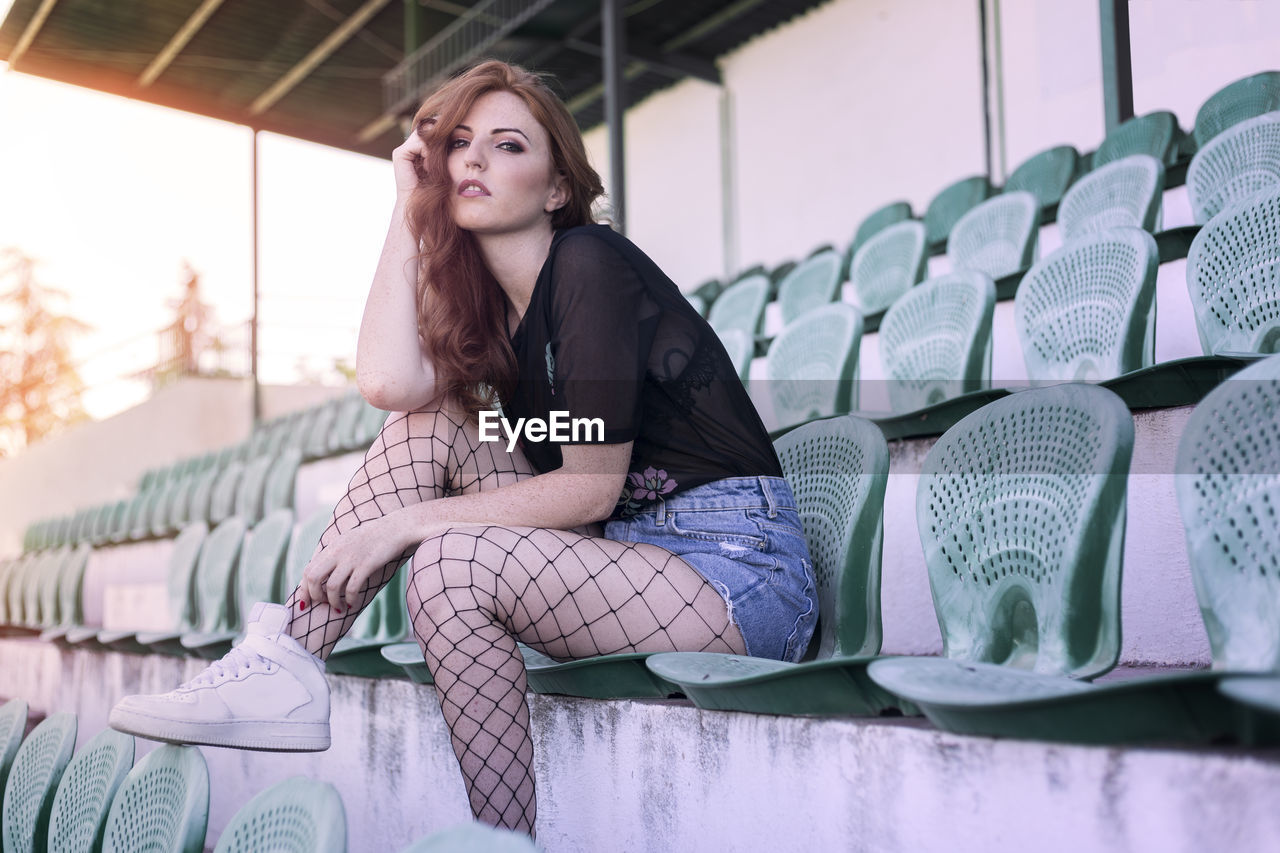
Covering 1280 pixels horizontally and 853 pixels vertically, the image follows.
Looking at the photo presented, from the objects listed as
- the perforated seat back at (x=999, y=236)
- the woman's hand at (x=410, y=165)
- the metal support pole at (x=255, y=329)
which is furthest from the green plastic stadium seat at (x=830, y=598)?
the metal support pole at (x=255, y=329)

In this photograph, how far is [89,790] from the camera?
138 cm

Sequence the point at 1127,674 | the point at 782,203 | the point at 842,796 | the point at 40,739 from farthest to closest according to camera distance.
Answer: the point at 782,203 < the point at 40,739 < the point at 1127,674 < the point at 842,796

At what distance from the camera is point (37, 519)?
917 cm

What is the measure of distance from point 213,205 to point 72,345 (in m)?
4.54

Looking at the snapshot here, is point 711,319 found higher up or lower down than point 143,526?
higher up

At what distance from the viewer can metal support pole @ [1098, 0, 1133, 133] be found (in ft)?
11.8

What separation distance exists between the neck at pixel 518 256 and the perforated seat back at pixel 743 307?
239 centimetres

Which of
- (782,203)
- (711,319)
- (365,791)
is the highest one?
(782,203)

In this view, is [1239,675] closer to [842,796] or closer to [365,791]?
[842,796]

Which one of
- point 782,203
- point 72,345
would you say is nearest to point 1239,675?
point 782,203

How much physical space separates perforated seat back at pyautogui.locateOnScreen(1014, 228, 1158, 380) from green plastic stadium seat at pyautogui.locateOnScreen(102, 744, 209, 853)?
1.42 metres

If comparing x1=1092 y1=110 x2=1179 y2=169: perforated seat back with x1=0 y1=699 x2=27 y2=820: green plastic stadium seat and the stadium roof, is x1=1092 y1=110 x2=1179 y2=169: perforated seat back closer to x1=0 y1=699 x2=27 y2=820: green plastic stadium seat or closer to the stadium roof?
x1=0 y1=699 x2=27 y2=820: green plastic stadium seat

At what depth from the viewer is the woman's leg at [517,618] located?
1137 mm

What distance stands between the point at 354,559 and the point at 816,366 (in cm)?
149
